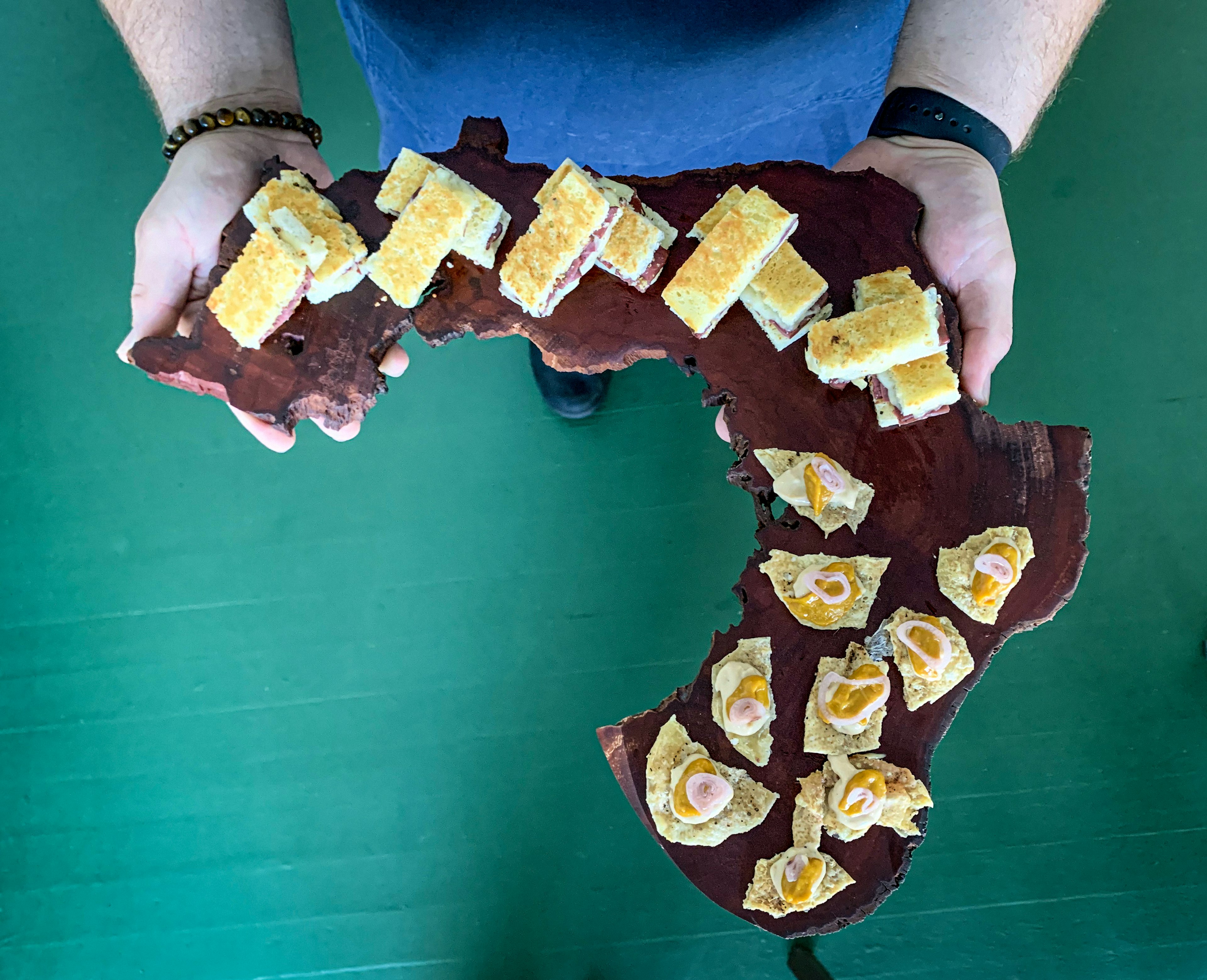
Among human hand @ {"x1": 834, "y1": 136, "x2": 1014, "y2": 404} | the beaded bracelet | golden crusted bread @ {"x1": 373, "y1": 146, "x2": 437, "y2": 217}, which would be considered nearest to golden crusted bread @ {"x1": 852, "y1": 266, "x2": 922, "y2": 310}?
human hand @ {"x1": 834, "y1": 136, "x2": 1014, "y2": 404}

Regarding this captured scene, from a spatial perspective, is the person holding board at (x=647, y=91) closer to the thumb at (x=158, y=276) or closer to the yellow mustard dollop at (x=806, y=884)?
the thumb at (x=158, y=276)

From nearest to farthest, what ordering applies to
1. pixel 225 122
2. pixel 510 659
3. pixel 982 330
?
pixel 982 330, pixel 225 122, pixel 510 659

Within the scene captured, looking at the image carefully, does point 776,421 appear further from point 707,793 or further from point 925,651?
point 707,793

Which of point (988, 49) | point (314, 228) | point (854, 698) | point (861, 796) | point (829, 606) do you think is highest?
point (988, 49)

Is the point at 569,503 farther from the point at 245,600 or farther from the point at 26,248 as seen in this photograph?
the point at 26,248

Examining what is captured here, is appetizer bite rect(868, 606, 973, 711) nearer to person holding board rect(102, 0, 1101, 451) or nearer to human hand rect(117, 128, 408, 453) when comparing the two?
person holding board rect(102, 0, 1101, 451)

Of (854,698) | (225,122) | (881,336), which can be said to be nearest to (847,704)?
(854,698)

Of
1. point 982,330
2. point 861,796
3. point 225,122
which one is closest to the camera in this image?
point 861,796
